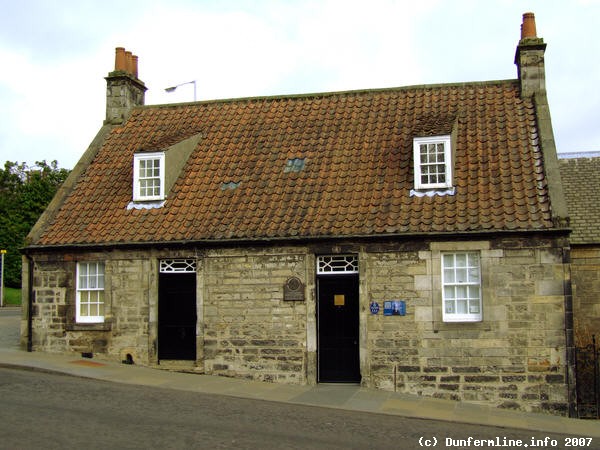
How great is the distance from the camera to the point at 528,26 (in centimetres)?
1714

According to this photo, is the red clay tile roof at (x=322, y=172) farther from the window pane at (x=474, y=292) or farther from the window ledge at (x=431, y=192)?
the window pane at (x=474, y=292)

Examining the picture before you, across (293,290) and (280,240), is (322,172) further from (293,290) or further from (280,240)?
(293,290)

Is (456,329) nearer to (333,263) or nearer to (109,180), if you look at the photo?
(333,263)

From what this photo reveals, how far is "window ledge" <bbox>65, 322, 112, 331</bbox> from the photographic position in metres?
15.7

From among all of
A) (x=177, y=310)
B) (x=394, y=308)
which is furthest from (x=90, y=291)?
(x=394, y=308)

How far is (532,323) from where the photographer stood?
13.3m

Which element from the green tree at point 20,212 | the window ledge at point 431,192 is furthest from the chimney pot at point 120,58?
the green tree at point 20,212

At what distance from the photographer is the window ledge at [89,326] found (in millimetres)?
15703

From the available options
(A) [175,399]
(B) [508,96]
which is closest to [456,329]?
(A) [175,399]

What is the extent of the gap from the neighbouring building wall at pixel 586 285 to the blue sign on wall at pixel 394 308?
849cm

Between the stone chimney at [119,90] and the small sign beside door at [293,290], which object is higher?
the stone chimney at [119,90]

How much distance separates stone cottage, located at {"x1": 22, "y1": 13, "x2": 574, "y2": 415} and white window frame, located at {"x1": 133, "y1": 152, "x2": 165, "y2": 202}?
0.14 ft

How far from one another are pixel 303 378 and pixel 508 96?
9346mm

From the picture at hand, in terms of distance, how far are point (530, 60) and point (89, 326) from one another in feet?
43.5
